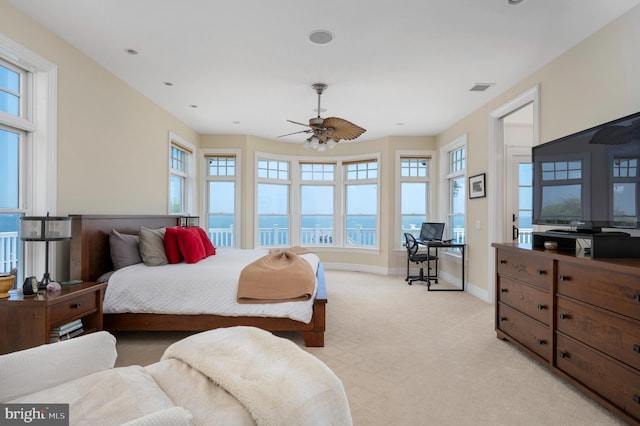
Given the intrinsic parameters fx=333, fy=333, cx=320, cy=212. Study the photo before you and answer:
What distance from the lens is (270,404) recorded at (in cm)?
110

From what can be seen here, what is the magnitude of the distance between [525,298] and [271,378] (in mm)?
2559

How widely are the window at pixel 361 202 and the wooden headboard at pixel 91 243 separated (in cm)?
454

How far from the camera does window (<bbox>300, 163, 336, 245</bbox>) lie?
7.40 metres

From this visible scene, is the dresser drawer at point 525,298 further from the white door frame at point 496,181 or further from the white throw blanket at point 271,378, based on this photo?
the white throw blanket at point 271,378

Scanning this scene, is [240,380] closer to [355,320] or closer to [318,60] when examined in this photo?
[355,320]

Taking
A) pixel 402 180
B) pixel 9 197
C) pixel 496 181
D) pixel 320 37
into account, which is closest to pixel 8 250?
pixel 9 197

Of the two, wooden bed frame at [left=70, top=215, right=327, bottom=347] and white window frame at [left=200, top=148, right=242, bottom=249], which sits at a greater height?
white window frame at [left=200, top=148, right=242, bottom=249]

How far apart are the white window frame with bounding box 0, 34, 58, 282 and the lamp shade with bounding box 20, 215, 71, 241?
0.45 metres

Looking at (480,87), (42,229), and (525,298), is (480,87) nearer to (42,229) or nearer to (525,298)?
(525,298)

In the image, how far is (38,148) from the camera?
114 inches

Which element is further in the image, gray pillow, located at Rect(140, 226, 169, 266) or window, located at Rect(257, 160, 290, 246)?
window, located at Rect(257, 160, 290, 246)

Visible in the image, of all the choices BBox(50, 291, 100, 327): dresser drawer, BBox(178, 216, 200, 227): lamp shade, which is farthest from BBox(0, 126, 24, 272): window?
BBox(178, 216, 200, 227): lamp shade

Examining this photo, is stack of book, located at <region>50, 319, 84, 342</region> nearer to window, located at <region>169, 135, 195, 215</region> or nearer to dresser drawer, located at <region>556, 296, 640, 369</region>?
window, located at <region>169, 135, 195, 215</region>

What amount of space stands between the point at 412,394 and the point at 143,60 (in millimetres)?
3962
